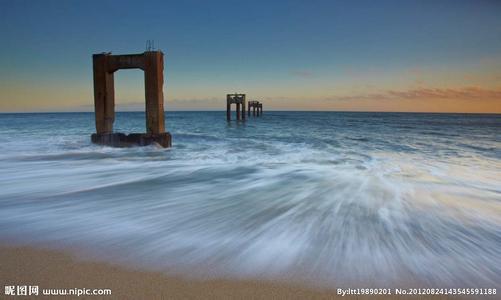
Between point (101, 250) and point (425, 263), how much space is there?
3244 mm

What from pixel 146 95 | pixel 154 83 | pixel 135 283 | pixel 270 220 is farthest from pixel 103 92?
pixel 135 283

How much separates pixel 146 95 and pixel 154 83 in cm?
52

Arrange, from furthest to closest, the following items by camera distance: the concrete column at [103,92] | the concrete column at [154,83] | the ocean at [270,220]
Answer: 1. the concrete column at [103,92]
2. the concrete column at [154,83]
3. the ocean at [270,220]

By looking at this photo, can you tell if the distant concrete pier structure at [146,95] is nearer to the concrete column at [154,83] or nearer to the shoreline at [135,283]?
the concrete column at [154,83]

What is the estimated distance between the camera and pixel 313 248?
334 centimetres

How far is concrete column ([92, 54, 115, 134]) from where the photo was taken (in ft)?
36.7

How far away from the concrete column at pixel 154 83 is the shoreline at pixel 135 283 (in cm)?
842

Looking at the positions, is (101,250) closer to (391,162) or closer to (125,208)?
(125,208)

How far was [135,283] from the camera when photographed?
8.04 ft

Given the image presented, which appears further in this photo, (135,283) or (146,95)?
(146,95)

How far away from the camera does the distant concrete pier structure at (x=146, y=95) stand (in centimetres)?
1059

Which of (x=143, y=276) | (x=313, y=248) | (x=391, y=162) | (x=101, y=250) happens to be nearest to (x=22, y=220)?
(x=101, y=250)

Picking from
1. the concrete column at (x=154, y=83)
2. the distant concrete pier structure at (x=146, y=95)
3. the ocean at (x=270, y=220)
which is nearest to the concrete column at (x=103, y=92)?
the distant concrete pier structure at (x=146, y=95)

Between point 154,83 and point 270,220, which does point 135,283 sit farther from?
point 154,83
